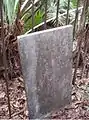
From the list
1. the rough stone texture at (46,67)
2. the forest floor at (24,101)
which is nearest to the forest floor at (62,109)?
the forest floor at (24,101)

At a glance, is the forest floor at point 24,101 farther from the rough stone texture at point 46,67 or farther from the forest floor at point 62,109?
the rough stone texture at point 46,67

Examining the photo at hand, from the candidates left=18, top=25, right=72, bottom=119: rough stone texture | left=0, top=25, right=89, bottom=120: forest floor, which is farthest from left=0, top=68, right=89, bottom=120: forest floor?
left=18, top=25, right=72, bottom=119: rough stone texture

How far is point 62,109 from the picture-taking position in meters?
1.99

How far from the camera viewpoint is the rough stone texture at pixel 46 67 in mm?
1569

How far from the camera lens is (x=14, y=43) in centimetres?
221

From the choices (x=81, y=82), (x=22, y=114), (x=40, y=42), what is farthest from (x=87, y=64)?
(x=40, y=42)

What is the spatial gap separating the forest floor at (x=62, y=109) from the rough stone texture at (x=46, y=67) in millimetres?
107

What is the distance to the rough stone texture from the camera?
1.57 meters

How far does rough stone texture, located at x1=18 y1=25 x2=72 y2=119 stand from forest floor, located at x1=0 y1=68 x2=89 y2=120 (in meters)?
0.11

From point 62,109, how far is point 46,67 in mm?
447

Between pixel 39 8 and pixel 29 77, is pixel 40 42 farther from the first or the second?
pixel 39 8

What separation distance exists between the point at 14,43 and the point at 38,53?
646mm

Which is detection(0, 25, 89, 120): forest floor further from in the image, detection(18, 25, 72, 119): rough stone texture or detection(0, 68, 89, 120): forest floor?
detection(18, 25, 72, 119): rough stone texture

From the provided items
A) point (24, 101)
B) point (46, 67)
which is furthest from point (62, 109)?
point (46, 67)
